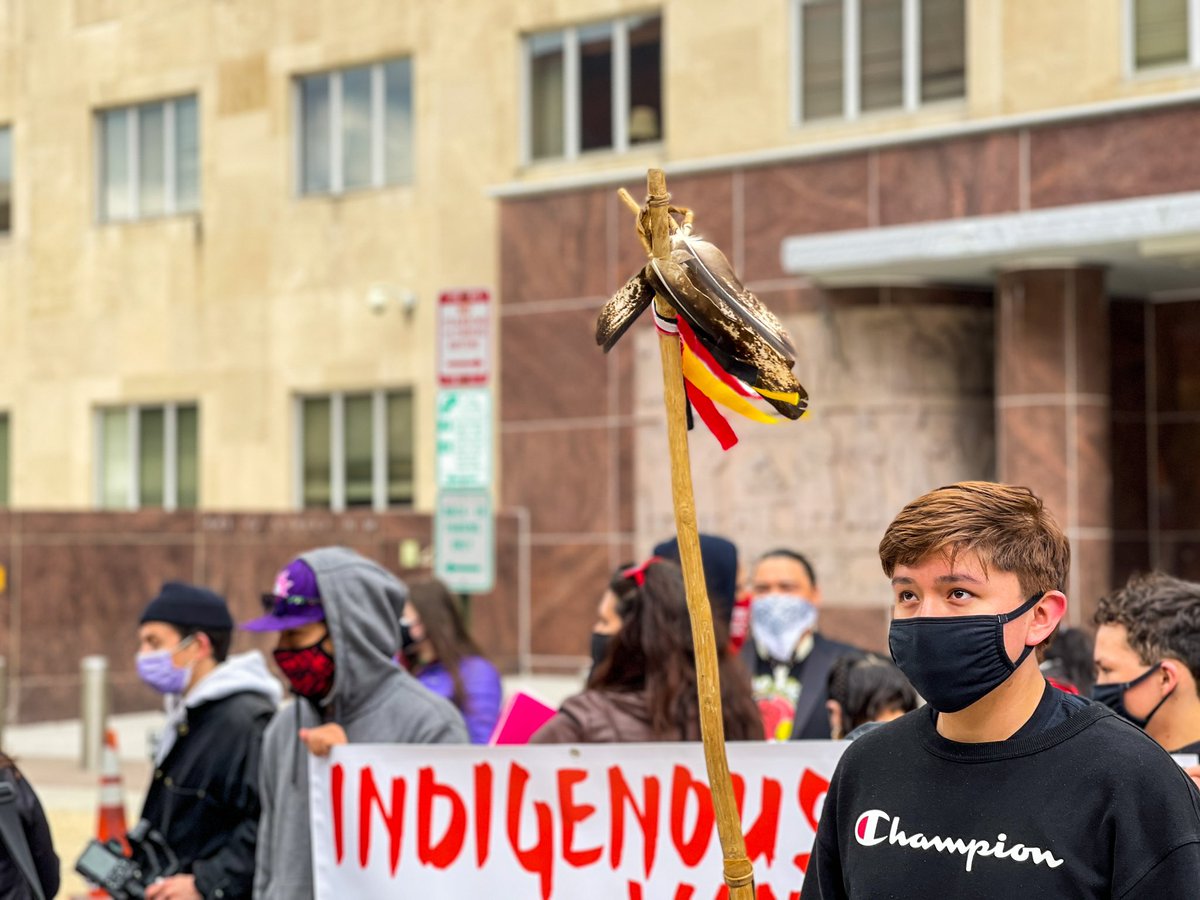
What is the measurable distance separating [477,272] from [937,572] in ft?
63.2

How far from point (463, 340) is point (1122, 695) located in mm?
7847

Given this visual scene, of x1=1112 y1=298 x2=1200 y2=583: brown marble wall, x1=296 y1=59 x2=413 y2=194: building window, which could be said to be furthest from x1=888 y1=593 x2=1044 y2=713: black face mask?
x1=296 y1=59 x2=413 y2=194: building window

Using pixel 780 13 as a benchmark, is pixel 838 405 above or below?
below

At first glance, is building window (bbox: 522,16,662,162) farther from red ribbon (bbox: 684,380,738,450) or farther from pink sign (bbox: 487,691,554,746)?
red ribbon (bbox: 684,380,738,450)

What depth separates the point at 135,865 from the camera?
567cm

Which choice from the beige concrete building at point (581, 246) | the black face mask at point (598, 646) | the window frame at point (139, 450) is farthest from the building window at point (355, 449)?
the black face mask at point (598, 646)

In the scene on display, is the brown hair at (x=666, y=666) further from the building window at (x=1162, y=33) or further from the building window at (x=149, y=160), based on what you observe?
A: the building window at (x=149, y=160)

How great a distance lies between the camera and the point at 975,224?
54.4ft

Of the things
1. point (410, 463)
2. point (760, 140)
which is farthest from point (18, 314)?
point (760, 140)

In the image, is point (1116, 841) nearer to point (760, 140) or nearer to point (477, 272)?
point (760, 140)

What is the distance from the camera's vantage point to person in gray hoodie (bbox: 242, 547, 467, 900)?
17.4 ft

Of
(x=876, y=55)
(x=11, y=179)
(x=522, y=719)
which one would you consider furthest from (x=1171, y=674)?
(x=11, y=179)

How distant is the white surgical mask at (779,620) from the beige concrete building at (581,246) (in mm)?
9234

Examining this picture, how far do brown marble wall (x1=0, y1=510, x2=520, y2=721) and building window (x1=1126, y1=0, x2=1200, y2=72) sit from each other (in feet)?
27.5
